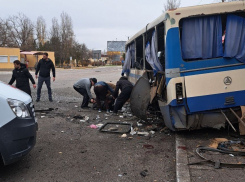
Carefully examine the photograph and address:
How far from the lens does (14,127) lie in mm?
3436

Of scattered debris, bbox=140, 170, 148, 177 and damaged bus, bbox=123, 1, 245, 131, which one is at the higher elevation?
damaged bus, bbox=123, 1, 245, 131

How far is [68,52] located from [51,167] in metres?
57.8

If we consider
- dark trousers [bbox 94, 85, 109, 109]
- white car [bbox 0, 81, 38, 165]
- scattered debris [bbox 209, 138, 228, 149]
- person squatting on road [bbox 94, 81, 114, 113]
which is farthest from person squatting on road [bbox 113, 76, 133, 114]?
white car [bbox 0, 81, 38, 165]

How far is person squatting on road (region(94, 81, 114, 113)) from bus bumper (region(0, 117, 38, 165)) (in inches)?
186

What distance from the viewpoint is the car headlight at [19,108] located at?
3.48m

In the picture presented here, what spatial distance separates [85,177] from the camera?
12.2 ft

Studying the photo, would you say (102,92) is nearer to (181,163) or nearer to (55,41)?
(181,163)

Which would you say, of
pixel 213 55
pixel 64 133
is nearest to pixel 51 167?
pixel 64 133

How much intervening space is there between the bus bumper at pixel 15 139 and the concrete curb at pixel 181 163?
7.23 feet

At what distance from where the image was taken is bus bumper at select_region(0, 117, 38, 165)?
11.0ft

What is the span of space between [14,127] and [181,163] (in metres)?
2.56

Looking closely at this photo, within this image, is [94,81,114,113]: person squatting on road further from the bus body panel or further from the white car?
the white car

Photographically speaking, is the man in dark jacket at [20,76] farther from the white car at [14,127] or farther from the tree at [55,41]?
the tree at [55,41]

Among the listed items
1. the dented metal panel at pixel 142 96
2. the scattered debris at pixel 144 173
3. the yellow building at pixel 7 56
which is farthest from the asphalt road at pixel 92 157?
the yellow building at pixel 7 56
